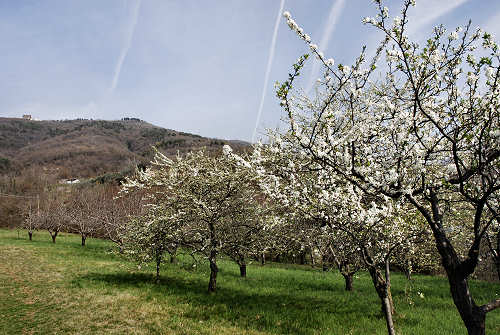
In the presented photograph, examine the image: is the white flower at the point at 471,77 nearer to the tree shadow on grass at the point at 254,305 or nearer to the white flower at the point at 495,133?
the white flower at the point at 495,133

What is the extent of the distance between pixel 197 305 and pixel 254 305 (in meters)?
2.48

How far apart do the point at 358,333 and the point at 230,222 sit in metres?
7.14

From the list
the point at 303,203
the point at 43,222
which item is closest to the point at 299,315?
the point at 303,203

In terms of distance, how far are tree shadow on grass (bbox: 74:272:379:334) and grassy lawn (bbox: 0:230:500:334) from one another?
0.04 metres

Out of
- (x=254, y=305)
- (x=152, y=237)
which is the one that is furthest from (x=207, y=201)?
(x=254, y=305)

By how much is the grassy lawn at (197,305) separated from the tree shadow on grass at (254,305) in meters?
0.04

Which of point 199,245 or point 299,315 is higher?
point 199,245

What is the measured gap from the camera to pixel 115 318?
10.5 m

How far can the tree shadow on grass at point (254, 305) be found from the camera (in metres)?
10.4

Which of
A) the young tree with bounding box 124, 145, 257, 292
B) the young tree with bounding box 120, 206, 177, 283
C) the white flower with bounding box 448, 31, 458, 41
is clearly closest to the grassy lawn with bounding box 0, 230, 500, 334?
the young tree with bounding box 120, 206, 177, 283

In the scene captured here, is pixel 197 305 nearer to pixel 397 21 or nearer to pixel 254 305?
pixel 254 305

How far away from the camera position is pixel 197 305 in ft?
A: 39.7

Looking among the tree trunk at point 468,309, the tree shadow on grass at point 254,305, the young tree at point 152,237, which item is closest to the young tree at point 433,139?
the tree trunk at point 468,309

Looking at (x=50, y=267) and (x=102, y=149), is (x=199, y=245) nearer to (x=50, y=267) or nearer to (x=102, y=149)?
(x=50, y=267)
